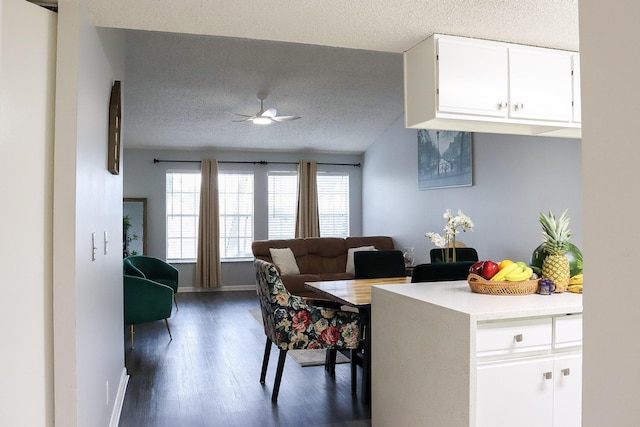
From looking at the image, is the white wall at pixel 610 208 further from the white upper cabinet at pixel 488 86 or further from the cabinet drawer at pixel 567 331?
the white upper cabinet at pixel 488 86

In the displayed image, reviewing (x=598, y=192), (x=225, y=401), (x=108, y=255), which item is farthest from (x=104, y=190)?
(x=598, y=192)

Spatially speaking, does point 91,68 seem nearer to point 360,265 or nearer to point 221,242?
point 360,265

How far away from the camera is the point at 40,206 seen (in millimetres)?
1938

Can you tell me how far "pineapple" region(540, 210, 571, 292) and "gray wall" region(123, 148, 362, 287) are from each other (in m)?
7.08

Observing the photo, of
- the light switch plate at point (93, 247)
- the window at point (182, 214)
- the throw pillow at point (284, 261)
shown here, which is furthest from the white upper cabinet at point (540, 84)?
the window at point (182, 214)

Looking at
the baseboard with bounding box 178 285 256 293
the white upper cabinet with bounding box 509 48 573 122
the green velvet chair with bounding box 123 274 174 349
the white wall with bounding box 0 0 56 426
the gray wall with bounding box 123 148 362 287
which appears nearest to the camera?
the white wall with bounding box 0 0 56 426

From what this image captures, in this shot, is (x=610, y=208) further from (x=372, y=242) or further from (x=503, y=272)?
(x=372, y=242)

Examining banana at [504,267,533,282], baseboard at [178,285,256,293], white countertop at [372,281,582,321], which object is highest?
banana at [504,267,533,282]

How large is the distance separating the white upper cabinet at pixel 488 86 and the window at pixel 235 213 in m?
6.75

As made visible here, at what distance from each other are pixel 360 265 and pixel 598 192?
4.12m

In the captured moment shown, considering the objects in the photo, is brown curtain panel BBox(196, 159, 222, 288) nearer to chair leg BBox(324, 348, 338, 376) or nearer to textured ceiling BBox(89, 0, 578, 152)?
textured ceiling BBox(89, 0, 578, 152)

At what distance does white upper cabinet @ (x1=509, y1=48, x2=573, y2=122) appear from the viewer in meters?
2.83

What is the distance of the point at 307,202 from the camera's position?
31.0 ft

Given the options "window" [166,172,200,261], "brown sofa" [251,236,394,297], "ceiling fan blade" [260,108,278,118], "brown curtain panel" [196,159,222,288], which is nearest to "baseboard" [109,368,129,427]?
"ceiling fan blade" [260,108,278,118]
